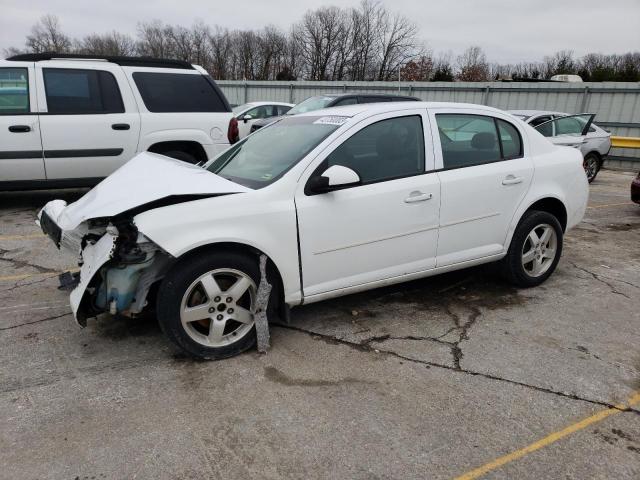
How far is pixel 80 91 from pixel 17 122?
870 millimetres

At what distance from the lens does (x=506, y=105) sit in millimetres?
17703

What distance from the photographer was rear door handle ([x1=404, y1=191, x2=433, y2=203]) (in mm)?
3742

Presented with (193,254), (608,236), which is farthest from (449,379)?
(608,236)

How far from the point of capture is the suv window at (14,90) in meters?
6.39

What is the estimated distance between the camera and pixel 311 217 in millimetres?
3389

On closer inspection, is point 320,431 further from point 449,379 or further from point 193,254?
point 193,254

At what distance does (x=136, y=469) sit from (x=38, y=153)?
550cm

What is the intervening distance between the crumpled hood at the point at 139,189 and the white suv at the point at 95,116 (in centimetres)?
314

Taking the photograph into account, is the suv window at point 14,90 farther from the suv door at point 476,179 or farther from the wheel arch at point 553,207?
the wheel arch at point 553,207

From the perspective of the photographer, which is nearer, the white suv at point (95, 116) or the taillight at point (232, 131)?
the white suv at point (95, 116)

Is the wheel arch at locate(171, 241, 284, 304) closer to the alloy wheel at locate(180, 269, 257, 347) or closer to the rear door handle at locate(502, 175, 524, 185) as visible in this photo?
the alloy wheel at locate(180, 269, 257, 347)

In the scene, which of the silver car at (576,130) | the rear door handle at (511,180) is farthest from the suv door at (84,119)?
the silver car at (576,130)

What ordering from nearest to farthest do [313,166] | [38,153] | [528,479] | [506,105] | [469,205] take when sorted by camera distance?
[528,479] → [313,166] → [469,205] → [38,153] → [506,105]

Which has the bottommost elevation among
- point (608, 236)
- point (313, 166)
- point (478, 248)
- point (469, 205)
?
point (608, 236)
